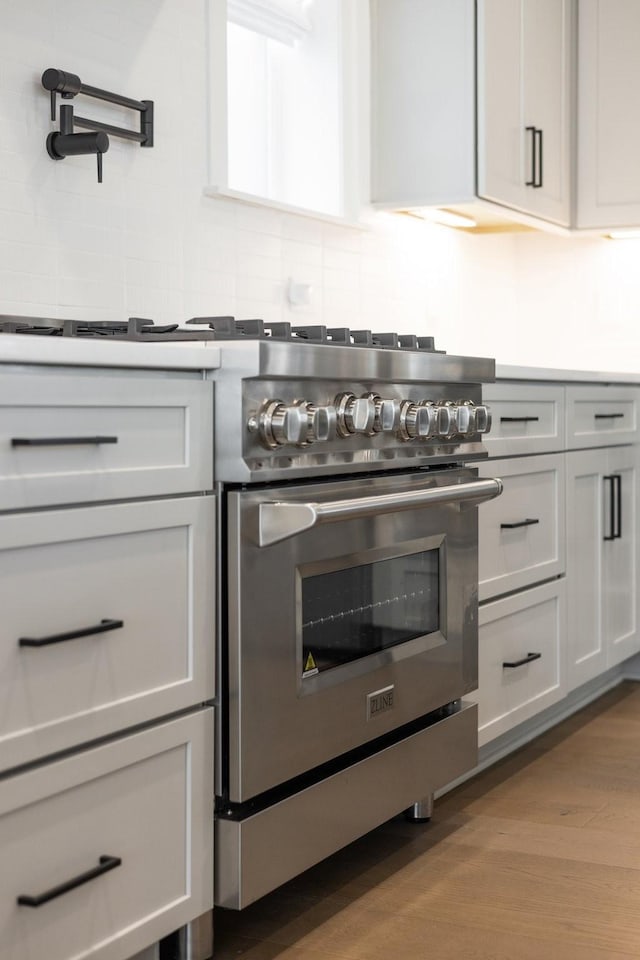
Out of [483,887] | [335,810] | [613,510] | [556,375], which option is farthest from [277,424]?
[613,510]

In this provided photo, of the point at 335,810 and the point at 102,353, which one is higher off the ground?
the point at 102,353

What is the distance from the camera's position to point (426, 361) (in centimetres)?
213

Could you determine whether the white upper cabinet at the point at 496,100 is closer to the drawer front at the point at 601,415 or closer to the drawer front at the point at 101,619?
the drawer front at the point at 601,415

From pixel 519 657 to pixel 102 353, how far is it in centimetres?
157

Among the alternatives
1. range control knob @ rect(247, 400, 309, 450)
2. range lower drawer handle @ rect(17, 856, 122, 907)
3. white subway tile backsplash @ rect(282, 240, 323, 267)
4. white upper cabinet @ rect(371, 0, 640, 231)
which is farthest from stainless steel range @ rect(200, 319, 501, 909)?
white upper cabinet @ rect(371, 0, 640, 231)

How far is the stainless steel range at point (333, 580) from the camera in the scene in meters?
1.72

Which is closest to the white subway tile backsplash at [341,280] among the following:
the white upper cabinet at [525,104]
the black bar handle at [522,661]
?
the white upper cabinet at [525,104]

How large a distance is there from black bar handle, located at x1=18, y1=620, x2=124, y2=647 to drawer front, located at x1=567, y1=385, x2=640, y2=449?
1765mm

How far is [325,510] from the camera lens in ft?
5.75

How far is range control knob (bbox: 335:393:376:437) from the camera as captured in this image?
188cm

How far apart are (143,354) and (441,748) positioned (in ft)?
3.62

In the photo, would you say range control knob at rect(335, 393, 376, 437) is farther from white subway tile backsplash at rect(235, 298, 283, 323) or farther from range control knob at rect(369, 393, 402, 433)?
white subway tile backsplash at rect(235, 298, 283, 323)

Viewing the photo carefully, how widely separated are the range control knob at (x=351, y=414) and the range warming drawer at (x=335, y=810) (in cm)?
55

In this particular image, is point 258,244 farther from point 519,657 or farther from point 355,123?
point 519,657
